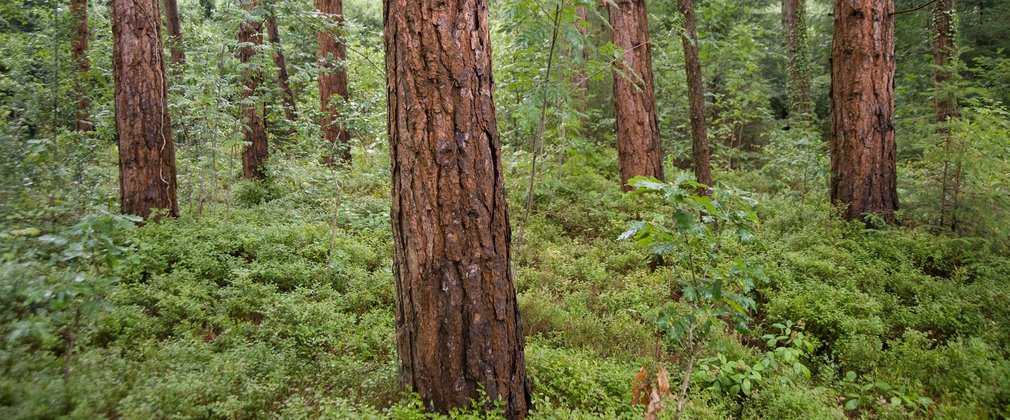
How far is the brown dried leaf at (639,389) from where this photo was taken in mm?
3365

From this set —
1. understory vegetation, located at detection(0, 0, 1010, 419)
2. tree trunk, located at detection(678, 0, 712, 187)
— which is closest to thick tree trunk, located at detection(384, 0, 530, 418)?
understory vegetation, located at detection(0, 0, 1010, 419)

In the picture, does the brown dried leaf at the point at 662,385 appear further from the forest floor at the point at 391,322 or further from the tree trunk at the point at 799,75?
the tree trunk at the point at 799,75

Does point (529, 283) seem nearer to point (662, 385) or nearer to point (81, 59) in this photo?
point (662, 385)

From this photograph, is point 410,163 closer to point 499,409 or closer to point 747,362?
point 499,409

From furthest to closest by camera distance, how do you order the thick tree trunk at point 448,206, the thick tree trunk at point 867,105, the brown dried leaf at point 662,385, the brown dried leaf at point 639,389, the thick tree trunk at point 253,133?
the thick tree trunk at point 253,133, the thick tree trunk at point 867,105, the brown dried leaf at point 639,389, the brown dried leaf at point 662,385, the thick tree trunk at point 448,206

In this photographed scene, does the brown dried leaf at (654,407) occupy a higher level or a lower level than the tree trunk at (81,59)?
lower

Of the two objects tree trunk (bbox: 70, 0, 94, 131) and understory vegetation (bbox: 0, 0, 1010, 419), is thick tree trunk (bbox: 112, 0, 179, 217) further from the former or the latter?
tree trunk (bbox: 70, 0, 94, 131)

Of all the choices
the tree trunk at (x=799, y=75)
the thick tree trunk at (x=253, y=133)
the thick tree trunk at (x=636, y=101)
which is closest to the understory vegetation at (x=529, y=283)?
the thick tree trunk at (x=253, y=133)

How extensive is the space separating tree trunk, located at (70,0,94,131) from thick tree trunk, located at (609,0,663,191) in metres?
7.59

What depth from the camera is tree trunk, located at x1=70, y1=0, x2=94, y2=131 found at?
24.2 ft

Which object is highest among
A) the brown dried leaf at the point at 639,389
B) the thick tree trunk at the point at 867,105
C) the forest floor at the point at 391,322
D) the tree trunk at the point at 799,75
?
the tree trunk at the point at 799,75

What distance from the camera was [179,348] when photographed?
3.36 m

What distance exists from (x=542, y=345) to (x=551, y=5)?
3.17 metres

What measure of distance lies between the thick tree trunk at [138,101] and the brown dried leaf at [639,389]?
5.96 metres
